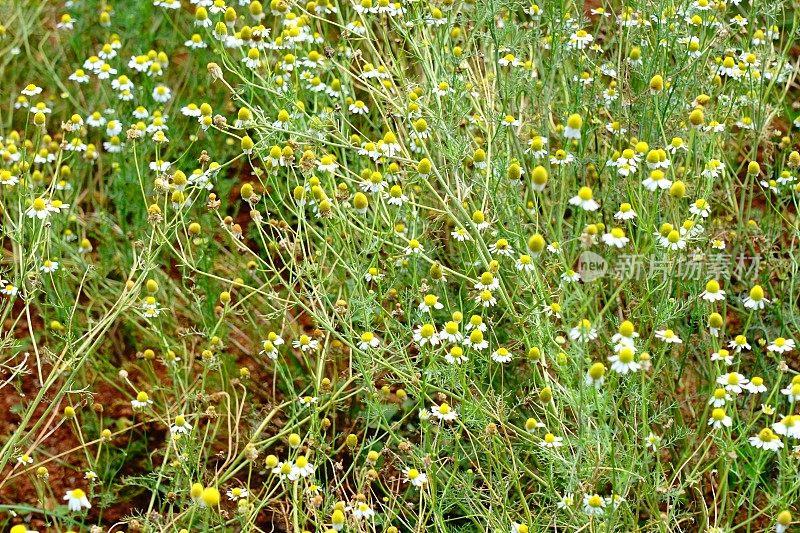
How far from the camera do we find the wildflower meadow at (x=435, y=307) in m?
2.75

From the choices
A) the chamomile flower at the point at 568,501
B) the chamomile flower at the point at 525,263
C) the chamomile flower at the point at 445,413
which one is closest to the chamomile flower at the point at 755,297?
the chamomile flower at the point at 525,263

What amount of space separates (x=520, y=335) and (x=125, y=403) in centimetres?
145

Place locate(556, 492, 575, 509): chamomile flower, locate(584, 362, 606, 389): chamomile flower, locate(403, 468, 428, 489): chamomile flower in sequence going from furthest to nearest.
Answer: locate(403, 468, 428, 489): chamomile flower, locate(556, 492, 575, 509): chamomile flower, locate(584, 362, 606, 389): chamomile flower

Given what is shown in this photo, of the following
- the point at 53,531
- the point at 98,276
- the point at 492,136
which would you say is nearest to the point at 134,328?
the point at 98,276

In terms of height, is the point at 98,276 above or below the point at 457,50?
below

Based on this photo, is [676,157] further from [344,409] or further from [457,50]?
[344,409]

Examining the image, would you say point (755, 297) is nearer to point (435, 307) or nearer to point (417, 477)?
point (435, 307)

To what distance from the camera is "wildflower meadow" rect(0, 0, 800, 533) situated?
2.75 m

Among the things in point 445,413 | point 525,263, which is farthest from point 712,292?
point 445,413

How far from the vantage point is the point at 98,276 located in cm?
379

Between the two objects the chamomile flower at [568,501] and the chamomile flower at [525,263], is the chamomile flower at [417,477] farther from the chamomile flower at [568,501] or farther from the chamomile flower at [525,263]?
the chamomile flower at [525,263]

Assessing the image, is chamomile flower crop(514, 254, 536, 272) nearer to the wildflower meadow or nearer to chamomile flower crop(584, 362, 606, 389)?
the wildflower meadow

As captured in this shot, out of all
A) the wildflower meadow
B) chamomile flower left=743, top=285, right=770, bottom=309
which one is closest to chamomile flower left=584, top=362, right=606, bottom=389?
the wildflower meadow

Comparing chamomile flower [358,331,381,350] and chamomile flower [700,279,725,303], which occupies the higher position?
chamomile flower [700,279,725,303]
